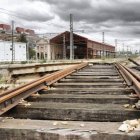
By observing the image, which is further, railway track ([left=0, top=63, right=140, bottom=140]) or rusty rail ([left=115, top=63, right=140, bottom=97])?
rusty rail ([left=115, top=63, right=140, bottom=97])

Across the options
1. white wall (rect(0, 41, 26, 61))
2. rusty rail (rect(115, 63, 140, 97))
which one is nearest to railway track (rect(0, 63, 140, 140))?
rusty rail (rect(115, 63, 140, 97))

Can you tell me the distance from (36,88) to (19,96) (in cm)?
83

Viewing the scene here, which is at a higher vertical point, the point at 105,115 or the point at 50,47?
the point at 50,47

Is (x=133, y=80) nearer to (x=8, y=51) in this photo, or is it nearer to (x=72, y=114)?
(x=72, y=114)

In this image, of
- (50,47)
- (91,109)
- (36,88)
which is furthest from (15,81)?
(50,47)

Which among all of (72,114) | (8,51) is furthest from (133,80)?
(8,51)

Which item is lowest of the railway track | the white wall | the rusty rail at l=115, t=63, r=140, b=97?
the railway track

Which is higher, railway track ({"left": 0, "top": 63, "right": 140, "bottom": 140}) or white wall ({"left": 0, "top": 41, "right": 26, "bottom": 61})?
white wall ({"left": 0, "top": 41, "right": 26, "bottom": 61})

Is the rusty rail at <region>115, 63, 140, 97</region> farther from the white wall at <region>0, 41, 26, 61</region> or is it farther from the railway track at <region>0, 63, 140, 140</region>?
the white wall at <region>0, 41, 26, 61</region>

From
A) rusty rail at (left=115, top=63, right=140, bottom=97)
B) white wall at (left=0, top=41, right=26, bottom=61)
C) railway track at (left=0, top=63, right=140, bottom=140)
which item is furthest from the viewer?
white wall at (left=0, top=41, right=26, bottom=61)

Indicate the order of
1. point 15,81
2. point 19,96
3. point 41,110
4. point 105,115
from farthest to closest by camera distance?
point 15,81, point 19,96, point 41,110, point 105,115

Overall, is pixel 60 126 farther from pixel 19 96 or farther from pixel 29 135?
pixel 19 96

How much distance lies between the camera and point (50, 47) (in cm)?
4622

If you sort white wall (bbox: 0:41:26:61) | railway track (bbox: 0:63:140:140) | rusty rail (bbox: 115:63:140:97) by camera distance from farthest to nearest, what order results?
1. white wall (bbox: 0:41:26:61)
2. rusty rail (bbox: 115:63:140:97)
3. railway track (bbox: 0:63:140:140)
